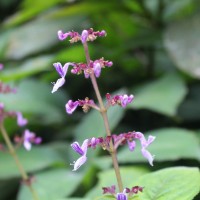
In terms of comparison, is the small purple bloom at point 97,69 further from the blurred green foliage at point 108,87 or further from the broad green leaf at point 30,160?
the broad green leaf at point 30,160

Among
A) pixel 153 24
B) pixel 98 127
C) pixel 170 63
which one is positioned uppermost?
pixel 153 24

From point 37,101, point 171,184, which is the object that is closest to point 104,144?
point 171,184

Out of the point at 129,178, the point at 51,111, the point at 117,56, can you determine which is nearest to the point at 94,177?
the point at 129,178

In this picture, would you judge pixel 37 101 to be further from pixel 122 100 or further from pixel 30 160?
pixel 122 100

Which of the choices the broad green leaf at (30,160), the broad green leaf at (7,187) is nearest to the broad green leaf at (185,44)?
the broad green leaf at (30,160)

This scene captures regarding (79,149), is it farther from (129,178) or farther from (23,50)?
(23,50)
